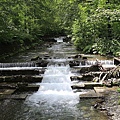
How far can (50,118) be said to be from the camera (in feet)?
24.4

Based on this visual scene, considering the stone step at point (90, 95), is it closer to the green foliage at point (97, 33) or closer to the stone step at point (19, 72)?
the stone step at point (19, 72)

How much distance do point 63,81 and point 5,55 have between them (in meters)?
8.97

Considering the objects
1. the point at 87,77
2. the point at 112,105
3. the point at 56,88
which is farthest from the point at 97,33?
the point at 112,105

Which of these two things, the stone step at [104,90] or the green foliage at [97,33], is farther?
the green foliage at [97,33]

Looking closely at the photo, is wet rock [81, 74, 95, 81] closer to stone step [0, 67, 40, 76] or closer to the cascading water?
the cascading water

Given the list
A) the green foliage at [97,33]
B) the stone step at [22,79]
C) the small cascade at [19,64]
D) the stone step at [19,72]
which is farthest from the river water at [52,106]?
the green foliage at [97,33]

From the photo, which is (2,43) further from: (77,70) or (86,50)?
(77,70)

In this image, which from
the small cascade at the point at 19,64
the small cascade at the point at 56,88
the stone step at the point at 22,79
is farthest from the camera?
Result: the small cascade at the point at 19,64

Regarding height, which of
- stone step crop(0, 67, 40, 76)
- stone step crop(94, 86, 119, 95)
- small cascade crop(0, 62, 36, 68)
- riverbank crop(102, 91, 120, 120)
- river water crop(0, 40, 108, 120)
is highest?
small cascade crop(0, 62, 36, 68)

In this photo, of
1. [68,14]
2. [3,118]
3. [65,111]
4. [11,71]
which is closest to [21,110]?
[3,118]

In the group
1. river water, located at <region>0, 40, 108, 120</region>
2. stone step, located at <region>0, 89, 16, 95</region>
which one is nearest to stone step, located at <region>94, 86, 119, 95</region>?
river water, located at <region>0, 40, 108, 120</region>

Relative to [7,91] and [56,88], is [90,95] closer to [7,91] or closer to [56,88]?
[56,88]

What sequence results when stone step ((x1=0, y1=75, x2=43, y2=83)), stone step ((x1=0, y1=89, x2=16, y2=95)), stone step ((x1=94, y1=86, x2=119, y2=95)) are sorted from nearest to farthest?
1. stone step ((x1=94, y1=86, x2=119, y2=95))
2. stone step ((x1=0, y1=89, x2=16, y2=95))
3. stone step ((x1=0, y1=75, x2=43, y2=83))

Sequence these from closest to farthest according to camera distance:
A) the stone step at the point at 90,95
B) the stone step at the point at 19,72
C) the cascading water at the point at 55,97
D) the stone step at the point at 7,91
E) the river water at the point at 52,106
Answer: the river water at the point at 52,106, the cascading water at the point at 55,97, the stone step at the point at 90,95, the stone step at the point at 7,91, the stone step at the point at 19,72
